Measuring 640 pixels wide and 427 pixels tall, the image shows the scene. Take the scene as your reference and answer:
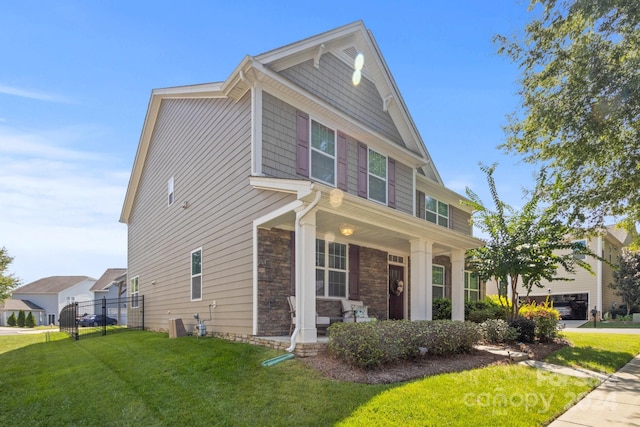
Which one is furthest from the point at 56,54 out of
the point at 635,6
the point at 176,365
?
the point at 635,6

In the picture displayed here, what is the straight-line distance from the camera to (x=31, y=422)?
558 cm

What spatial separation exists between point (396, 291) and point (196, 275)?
6.08 meters

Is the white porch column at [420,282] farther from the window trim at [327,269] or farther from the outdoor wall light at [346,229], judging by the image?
the window trim at [327,269]

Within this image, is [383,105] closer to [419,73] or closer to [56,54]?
[419,73]

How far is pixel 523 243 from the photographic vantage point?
11750mm

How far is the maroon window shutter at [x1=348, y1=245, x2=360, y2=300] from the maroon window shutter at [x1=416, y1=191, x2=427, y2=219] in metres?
4.08

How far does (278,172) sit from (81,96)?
545cm

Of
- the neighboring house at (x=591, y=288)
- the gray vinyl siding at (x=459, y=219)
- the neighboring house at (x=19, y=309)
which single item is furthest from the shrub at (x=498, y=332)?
the neighboring house at (x=19, y=309)

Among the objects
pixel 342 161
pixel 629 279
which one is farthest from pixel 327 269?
pixel 629 279

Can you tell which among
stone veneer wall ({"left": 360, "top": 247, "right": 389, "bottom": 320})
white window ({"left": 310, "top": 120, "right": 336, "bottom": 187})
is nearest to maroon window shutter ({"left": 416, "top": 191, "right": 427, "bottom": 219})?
stone veneer wall ({"left": 360, "top": 247, "right": 389, "bottom": 320})

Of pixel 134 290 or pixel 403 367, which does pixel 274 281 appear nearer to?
pixel 403 367

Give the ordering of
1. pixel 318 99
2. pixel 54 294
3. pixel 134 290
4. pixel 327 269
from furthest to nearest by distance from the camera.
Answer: pixel 54 294 → pixel 134 290 → pixel 327 269 → pixel 318 99

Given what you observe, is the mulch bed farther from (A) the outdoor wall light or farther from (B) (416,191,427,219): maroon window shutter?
(B) (416,191,427,219): maroon window shutter

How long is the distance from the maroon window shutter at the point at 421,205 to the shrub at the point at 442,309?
2.91 m
